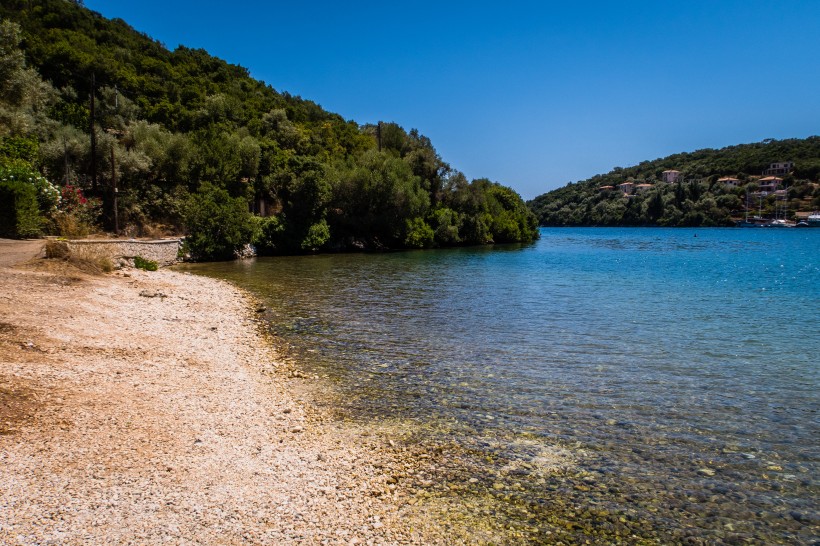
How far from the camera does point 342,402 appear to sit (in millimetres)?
9172

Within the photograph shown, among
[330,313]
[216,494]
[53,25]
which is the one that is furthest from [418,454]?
[53,25]

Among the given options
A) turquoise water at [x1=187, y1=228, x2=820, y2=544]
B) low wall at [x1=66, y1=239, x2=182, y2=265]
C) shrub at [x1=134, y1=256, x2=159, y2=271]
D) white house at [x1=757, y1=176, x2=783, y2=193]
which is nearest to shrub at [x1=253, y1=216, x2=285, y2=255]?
low wall at [x1=66, y1=239, x2=182, y2=265]

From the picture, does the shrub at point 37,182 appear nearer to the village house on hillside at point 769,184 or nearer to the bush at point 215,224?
the bush at point 215,224

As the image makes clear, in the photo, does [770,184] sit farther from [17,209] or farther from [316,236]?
[17,209]

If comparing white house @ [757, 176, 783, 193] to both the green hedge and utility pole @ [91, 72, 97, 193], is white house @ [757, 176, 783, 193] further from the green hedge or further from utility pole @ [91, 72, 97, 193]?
the green hedge

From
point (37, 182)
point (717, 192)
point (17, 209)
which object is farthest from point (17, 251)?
point (717, 192)

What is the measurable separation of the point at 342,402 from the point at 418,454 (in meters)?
2.54

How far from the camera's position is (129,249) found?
31516 millimetres

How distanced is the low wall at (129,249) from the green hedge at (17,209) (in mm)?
4050

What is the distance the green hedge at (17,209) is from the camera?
27.2 m

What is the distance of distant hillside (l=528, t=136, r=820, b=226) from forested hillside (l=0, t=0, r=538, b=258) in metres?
84.4

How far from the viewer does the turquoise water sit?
229 inches

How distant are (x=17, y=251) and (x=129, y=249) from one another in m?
9.90

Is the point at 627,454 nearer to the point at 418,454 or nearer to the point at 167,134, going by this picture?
the point at 418,454
